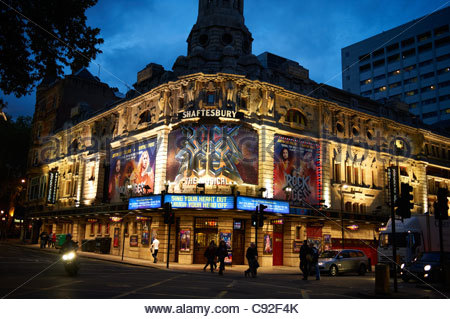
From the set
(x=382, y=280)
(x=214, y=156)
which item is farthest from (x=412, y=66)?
(x=382, y=280)

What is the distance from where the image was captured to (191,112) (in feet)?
99.8

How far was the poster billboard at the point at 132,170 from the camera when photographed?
33.8 meters

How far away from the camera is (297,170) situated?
33312mm

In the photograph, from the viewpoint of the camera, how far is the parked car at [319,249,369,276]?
25.0m

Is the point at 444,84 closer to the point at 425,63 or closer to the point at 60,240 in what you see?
the point at 425,63

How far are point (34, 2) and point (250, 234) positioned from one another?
21178 mm

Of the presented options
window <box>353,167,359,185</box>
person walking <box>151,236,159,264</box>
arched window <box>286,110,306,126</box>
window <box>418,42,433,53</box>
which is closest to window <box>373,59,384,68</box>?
window <box>418,42,433,53</box>

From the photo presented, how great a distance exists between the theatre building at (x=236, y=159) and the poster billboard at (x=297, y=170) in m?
0.09

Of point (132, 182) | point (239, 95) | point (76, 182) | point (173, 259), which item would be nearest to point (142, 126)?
point (132, 182)

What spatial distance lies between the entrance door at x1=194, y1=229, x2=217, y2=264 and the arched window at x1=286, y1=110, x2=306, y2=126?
38.4 ft

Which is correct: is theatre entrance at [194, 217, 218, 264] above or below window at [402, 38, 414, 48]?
below

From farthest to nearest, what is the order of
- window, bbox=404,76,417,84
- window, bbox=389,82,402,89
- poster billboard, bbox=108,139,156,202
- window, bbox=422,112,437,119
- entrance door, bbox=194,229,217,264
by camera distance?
window, bbox=389,82,402,89, window, bbox=404,76,417,84, window, bbox=422,112,437,119, poster billboard, bbox=108,139,156,202, entrance door, bbox=194,229,217,264

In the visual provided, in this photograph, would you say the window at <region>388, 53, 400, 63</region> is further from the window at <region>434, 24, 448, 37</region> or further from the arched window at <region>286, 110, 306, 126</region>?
the arched window at <region>286, 110, 306, 126</region>

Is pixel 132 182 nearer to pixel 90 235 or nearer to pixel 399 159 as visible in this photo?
pixel 90 235
